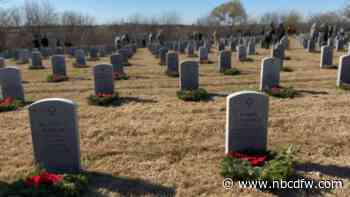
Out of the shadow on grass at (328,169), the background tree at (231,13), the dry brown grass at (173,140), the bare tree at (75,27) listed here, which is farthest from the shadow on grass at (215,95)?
the background tree at (231,13)

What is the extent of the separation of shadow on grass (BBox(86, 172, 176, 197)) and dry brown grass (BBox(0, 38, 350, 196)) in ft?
0.05

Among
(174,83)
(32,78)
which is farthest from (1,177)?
(32,78)

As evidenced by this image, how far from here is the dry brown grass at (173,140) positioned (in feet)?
14.6

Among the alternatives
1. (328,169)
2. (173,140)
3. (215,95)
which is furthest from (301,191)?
(215,95)

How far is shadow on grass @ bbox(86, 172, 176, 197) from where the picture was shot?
4.11 metres

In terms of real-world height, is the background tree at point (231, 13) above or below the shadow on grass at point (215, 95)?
above

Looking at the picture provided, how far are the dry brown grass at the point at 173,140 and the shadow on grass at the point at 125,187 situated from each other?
0.01 meters

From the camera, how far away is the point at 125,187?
429cm

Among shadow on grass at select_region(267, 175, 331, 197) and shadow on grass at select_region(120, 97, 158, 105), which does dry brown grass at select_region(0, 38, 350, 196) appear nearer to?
shadow on grass at select_region(120, 97, 158, 105)

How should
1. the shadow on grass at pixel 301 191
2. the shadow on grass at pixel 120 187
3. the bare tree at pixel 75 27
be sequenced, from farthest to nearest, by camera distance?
the bare tree at pixel 75 27, the shadow on grass at pixel 120 187, the shadow on grass at pixel 301 191

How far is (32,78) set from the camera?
46.4 ft

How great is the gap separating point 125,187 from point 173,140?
73.7 inches

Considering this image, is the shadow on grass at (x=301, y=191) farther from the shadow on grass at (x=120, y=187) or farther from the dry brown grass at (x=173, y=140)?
the shadow on grass at (x=120, y=187)

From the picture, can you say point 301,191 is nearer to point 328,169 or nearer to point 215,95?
point 328,169
